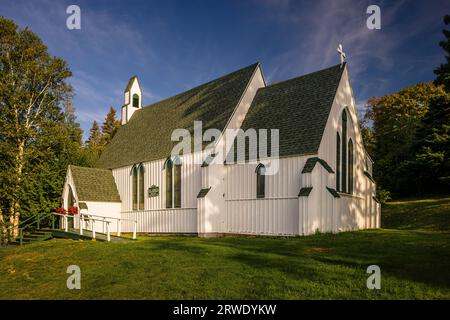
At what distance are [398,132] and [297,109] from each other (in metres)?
36.9

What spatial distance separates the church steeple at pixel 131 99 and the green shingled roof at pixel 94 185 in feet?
33.1

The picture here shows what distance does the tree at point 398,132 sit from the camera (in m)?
49.5

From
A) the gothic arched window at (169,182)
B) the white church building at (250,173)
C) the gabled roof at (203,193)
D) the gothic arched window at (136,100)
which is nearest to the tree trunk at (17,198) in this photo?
the white church building at (250,173)

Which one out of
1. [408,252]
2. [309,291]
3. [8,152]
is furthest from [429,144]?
[8,152]

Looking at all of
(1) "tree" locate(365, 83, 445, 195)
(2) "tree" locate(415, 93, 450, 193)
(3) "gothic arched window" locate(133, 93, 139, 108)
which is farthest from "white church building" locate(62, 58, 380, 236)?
(1) "tree" locate(365, 83, 445, 195)

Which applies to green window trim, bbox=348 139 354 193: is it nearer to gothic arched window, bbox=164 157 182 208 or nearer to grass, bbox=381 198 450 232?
grass, bbox=381 198 450 232

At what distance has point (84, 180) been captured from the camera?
3231cm

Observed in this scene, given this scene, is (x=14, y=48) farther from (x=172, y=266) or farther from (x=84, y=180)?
(x=172, y=266)

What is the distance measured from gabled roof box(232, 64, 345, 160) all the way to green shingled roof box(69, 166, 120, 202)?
13599 millimetres

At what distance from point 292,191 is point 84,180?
1826 cm

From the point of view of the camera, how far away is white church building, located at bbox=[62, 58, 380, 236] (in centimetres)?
2244

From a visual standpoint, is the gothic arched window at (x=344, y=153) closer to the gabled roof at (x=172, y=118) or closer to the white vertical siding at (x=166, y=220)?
the gabled roof at (x=172, y=118)

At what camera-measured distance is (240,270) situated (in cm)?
1232
